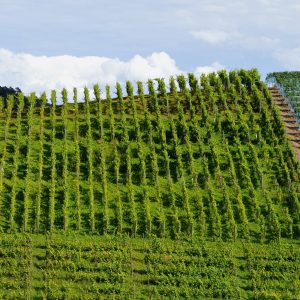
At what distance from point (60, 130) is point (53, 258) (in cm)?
1869

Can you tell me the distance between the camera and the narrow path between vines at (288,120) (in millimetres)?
48406

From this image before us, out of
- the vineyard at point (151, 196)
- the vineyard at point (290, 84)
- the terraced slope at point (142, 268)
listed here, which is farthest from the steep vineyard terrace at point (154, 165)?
the vineyard at point (290, 84)

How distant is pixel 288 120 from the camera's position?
53.4 metres

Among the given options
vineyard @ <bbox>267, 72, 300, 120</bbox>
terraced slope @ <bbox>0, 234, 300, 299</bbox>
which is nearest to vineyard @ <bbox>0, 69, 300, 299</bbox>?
terraced slope @ <bbox>0, 234, 300, 299</bbox>

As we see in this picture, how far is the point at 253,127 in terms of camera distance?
1901 inches

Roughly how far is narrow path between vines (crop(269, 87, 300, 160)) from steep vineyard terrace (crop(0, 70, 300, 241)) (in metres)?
1.77

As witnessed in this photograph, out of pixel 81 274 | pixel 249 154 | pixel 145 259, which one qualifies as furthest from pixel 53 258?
pixel 249 154

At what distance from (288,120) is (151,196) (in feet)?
72.5

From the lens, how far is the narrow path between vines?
48406mm

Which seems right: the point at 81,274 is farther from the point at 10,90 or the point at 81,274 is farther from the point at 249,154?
the point at 10,90

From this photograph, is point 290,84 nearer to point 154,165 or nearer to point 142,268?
point 154,165

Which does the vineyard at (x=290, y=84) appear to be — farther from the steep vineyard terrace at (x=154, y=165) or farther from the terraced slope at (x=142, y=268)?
the terraced slope at (x=142, y=268)

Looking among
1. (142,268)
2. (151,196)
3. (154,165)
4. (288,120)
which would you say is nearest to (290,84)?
(288,120)

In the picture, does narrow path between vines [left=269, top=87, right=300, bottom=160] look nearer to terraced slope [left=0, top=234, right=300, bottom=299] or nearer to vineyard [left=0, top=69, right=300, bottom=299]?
vineyard [left=0, top=69, right=300, bottom=299]
